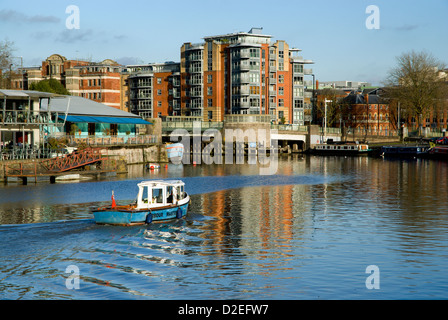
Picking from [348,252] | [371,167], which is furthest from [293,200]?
[371,167]

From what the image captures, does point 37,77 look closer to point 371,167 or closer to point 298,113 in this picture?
point 298,113

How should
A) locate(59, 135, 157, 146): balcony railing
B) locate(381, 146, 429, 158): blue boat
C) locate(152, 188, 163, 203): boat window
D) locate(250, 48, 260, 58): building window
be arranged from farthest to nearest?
locate(250, 48, 260, 58): building window, locate(381, 146, 429, 158): blue boat, locate(59, 135, 157, 146): balcony railing, locate(152, 188, 163, 203): boat window

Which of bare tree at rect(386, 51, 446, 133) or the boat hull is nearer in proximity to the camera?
the boat hull

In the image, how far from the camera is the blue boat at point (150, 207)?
3925 centimetres

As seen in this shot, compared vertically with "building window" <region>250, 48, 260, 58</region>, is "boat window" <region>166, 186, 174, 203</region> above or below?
below

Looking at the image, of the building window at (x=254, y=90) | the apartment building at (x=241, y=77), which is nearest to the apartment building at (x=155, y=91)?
the apartment building at (x=241, y=77)

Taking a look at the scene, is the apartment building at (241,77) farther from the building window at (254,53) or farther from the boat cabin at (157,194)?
the boat cabin at (157,194)

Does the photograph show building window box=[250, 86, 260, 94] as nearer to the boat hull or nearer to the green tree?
the green tree

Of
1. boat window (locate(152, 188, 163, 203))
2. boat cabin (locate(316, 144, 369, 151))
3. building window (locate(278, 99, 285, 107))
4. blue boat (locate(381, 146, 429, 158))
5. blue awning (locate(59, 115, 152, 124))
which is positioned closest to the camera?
boat window (locate(152, 188, 163, 203))

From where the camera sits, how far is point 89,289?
27219mm

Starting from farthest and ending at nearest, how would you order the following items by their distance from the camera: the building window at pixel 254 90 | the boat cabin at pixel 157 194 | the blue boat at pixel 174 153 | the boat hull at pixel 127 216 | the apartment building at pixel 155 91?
the apartment building at pixel 155 91
the building window at pixel 254 90
the blue boat at pixel 174 153
the boat cabin at pixel 157 194
the boat hull at pixel 127 216

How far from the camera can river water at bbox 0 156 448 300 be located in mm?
27391

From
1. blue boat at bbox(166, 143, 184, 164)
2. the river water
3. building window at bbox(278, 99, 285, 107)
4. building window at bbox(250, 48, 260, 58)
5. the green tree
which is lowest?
the river water

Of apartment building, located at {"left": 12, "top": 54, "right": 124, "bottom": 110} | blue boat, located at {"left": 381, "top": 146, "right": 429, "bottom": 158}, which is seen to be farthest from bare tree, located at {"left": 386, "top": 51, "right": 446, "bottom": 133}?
apartment building, located at {"left": 12, "top": 54, "right": 124, "bottom": 110}
